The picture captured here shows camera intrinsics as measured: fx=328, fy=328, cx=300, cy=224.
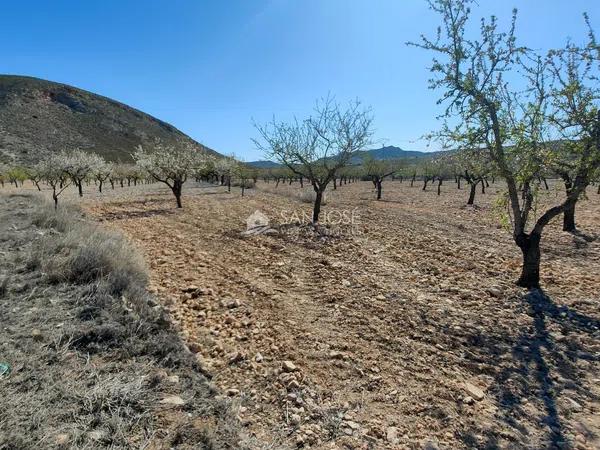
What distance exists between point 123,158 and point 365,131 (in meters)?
90.9

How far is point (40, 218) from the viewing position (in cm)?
917

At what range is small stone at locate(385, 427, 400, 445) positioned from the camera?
3.15 meters

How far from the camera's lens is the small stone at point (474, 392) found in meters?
3.78

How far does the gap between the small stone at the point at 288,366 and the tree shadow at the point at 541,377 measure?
194 cm

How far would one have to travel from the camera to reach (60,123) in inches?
3536

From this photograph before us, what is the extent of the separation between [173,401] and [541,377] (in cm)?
437

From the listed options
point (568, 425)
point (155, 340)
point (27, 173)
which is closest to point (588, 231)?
point (568, 425)

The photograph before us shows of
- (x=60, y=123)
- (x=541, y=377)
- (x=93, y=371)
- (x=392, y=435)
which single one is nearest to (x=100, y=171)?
(x=93, y=371)

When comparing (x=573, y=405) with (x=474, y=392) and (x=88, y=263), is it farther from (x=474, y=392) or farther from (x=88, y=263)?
(x=88, y=263)

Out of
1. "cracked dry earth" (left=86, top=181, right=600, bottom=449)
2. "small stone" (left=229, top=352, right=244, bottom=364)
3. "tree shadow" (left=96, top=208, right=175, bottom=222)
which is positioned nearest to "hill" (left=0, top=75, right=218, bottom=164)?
"tree shadow" (left=96, top=208, right=175, bottom=222)

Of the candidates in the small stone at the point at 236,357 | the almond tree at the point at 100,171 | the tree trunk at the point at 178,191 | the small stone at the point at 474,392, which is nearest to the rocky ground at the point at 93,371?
the small stone at the point at 236,357

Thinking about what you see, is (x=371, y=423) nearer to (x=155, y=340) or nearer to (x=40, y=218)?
(x=155, y=340)

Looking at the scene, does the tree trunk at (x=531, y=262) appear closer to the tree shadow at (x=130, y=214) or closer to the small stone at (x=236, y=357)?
the small stone at (x=236, y=357)

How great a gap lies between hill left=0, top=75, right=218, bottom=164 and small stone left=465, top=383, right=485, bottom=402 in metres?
61.4
